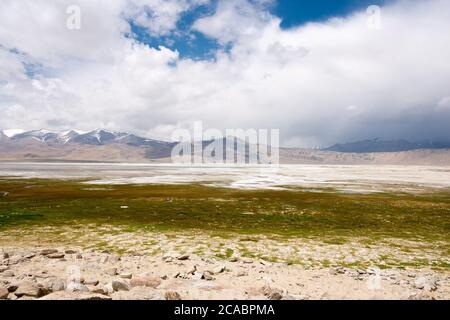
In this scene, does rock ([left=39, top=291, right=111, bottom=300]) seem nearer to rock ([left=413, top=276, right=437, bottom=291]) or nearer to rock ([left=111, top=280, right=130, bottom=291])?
rock ([left=111, top=280, right=130, bottom=291])

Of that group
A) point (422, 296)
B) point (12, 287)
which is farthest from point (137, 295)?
point (422, 296)

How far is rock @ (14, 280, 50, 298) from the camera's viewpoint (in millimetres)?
9547

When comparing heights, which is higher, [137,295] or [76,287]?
[76,287]

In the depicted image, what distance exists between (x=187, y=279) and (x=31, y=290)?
5.27 m

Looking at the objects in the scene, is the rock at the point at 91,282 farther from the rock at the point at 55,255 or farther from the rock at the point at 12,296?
the rock at the point at 55,255

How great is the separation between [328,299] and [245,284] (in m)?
3.09

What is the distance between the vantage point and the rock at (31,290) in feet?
31.3

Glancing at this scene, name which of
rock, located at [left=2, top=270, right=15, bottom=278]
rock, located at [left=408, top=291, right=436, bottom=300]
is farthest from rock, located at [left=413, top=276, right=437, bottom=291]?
rock, located at [left=2, top=270, right=15, bottom=278]

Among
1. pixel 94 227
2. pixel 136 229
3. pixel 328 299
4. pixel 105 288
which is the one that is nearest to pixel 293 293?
pixel 328 299

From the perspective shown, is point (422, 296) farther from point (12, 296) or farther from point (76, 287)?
point (12, 296)

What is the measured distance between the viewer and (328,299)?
10297 millimetres

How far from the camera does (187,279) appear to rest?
39.5 feet

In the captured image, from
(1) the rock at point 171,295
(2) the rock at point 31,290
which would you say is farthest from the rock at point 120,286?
(2) the rock at point 31,290
